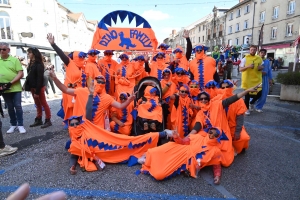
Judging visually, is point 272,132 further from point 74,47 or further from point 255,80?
point 74,47

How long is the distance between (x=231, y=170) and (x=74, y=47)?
1433 inches

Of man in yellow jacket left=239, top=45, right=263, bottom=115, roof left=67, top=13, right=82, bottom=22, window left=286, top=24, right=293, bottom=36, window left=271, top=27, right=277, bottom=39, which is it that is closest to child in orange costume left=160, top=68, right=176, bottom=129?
man in yellow jacket left=239, top=45, right=263, bottom=115

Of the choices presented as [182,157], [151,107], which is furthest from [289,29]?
[182,157]

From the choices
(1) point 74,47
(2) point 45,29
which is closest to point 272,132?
(2) point 45,29

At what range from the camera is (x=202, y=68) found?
184 inches

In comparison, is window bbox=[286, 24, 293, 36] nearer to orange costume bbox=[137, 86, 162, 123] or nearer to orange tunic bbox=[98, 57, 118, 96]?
orange tunic bbox=[98, 57, 118, 96]

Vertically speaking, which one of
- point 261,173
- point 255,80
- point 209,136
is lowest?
point 261,173

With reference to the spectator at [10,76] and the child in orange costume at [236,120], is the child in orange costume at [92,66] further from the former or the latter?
the child in orange costume at [236,120]

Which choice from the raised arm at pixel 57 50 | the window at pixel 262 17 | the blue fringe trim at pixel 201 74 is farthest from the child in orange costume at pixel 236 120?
the window at pixel 262 17

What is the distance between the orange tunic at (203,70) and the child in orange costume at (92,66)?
7.32 ft

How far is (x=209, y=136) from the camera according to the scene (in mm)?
3002

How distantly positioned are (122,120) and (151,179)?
1654 millimetres

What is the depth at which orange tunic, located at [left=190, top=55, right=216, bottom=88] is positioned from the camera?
181 inches

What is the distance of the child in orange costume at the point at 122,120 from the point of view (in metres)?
4.07
